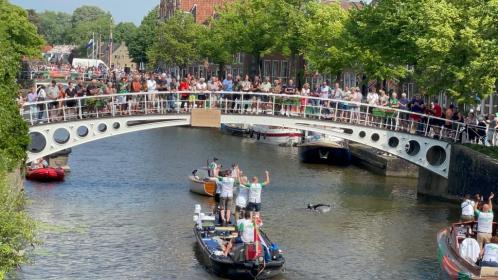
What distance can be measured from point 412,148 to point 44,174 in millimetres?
16055

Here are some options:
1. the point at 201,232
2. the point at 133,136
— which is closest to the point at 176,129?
the point at 133,136

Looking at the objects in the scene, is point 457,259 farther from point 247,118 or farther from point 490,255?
point 247,118

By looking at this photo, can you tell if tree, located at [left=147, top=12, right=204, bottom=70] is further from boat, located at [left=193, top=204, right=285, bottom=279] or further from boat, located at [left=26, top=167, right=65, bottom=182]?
boat, located at [left=193, top=204, right=285, bottom=279]

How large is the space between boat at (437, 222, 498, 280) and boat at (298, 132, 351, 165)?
2975 cm

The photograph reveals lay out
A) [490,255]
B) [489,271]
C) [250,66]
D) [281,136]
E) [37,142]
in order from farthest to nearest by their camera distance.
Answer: [250,66] → [281,136] → [37,142] → [490,255] → [489,271]

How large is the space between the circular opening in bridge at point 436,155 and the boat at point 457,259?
48.9 ft

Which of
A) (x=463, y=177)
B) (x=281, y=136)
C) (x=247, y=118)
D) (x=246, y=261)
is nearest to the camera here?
(x=246, y=261)

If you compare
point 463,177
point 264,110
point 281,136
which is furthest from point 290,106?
point 281,136

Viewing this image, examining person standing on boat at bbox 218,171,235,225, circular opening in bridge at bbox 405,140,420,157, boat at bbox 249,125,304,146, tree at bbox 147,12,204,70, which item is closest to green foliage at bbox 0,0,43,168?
person standing on boat at bbox 218,171,235,225

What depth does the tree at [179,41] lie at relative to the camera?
118125 millimetres

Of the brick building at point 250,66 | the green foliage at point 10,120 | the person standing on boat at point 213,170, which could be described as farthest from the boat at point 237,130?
the green foliage at point 10,120

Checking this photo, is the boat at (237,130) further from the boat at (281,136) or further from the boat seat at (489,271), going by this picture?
the boat seat at (489,271)

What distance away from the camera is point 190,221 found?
40656mm

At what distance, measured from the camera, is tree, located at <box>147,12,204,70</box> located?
388 ft
